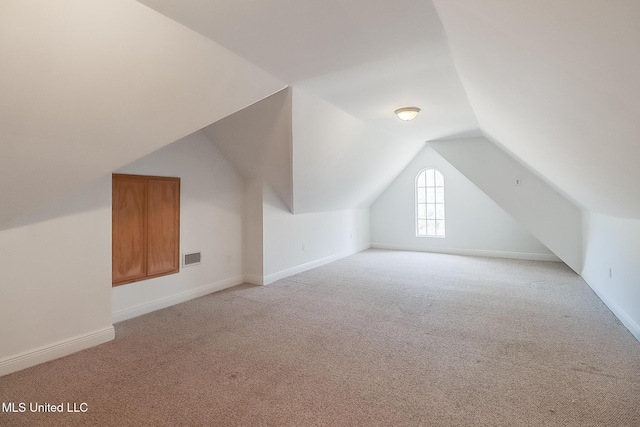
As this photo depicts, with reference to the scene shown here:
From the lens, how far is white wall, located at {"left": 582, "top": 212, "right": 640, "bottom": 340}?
121 inches

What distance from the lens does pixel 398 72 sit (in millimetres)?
2932

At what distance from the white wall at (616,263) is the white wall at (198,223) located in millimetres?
4682

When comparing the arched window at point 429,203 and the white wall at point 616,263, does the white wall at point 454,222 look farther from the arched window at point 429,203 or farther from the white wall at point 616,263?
the white wall at point 616,263

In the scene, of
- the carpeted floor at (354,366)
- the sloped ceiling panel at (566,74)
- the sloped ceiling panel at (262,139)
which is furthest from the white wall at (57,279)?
the sloped ceiling panel at (566,74)

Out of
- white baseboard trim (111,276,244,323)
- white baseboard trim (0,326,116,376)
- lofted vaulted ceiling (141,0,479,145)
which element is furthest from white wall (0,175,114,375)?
lofted vaulted ceiling (141,0,479,145)

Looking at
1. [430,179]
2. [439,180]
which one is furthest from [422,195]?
[439,180]

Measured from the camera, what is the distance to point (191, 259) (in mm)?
4238

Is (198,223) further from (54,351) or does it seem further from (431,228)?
(431,228)

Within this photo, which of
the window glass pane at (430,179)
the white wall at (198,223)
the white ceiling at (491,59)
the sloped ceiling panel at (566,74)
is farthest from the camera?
the window glass pane at (430,179)

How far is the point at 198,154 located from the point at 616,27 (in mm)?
4168

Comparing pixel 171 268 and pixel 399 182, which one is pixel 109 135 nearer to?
pixel 171 268

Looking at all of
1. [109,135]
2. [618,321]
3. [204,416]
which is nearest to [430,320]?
[618,321]

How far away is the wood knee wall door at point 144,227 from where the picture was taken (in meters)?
3.50

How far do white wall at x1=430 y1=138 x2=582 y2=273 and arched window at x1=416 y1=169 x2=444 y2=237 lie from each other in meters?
2.07
